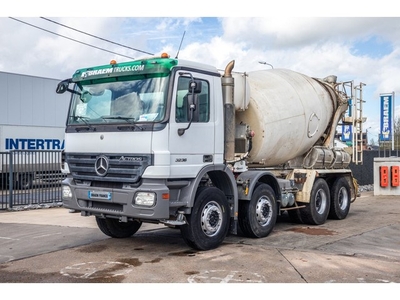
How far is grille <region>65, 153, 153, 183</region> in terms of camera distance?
715cm

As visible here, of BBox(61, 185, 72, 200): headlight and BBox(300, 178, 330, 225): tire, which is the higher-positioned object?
BBox(61, 185, 72, 200): headlight

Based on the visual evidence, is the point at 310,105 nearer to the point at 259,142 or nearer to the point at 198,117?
the point at 259,142

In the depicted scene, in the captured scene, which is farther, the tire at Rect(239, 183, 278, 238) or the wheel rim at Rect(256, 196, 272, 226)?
the wheel rim at Rect(256, 196, 272, 226)

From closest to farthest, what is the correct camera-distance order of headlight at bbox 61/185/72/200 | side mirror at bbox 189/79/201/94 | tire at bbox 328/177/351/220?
side mirror at bbox 189/79/201/94 < headlight at bbox 61/185/72/200 < tire at bbox 328/177/351/220

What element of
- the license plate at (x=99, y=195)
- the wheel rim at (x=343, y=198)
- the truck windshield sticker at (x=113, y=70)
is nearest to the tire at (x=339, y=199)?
the wheel rim at (x=343, y=198)

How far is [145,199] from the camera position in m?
7.08

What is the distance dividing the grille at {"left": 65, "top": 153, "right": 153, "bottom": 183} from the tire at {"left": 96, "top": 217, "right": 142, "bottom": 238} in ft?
4.42

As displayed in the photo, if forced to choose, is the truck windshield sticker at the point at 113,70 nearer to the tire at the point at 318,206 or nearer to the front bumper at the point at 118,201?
the front bumper at the point at 118,201

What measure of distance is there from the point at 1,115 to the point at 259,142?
1423 centimetres

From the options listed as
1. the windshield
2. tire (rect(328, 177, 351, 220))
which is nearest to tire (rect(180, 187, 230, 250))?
the windshield

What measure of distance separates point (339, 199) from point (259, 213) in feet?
12.5

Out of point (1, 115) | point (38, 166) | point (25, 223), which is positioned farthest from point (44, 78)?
point (25, 223)

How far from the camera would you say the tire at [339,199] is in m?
11.8

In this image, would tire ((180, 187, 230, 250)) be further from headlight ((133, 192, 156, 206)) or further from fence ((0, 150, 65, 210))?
fence ((0, 150, 65, 210))
